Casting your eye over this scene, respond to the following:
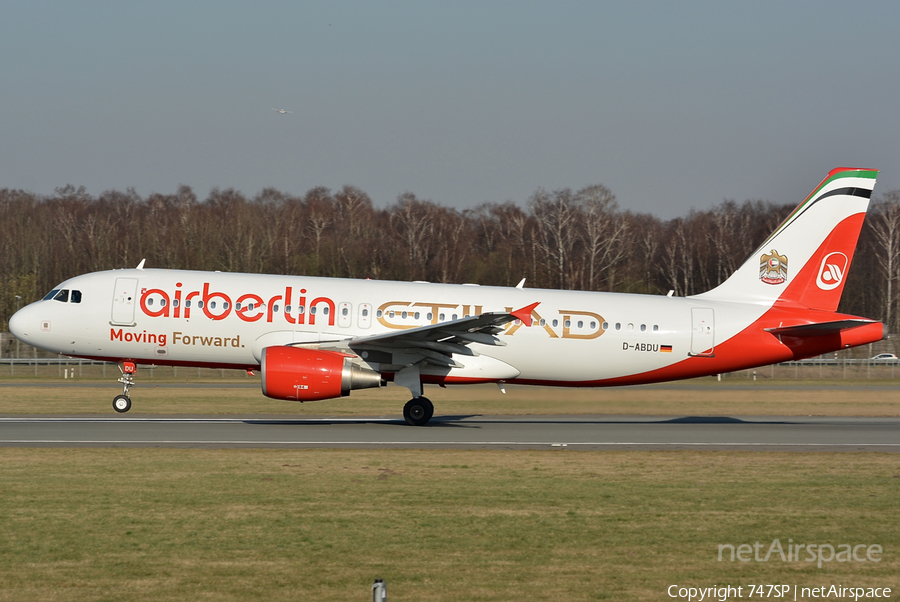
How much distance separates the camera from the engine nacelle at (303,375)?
70.5 feet

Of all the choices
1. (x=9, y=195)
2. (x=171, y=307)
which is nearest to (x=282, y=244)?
(x=9, y=195)

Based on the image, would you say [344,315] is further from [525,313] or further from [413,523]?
[413,523]

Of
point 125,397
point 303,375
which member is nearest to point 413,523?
point 303,375

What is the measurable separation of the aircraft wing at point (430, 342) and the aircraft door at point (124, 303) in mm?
5286

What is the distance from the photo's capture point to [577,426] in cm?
2455

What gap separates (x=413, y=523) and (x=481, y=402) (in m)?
20.2

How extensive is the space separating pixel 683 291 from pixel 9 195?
84.5 meters

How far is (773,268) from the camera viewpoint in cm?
2580

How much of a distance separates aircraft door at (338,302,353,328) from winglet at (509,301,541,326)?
14.3 feet

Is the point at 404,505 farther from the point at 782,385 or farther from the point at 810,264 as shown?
the point at 782,385

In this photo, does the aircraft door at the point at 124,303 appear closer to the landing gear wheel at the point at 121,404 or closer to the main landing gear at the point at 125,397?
the main landing gear at the point at 125,397

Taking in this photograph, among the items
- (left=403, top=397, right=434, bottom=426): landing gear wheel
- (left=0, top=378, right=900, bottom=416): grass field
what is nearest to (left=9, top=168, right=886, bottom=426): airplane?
(left=403, top=397, right=434, bottom=426): landing gear wheel

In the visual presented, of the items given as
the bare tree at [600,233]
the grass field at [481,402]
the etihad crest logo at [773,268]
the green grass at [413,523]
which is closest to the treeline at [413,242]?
the bare tree at [600,233]

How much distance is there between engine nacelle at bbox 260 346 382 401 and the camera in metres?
21.5
